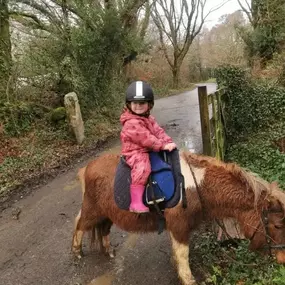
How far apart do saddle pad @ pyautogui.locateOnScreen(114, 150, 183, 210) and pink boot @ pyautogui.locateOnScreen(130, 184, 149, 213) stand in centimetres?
5

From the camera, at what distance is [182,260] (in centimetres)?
Answer: 361

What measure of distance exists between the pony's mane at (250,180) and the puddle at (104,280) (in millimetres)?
1815

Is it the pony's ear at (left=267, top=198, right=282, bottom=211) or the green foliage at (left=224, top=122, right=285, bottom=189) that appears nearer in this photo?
the pony's ear at (left=267, top=198, right=282, bottom=211)

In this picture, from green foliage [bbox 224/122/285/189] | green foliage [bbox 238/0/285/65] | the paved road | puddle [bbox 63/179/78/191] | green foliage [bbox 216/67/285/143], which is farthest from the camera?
green foliage [bbox 238/0/285/65]

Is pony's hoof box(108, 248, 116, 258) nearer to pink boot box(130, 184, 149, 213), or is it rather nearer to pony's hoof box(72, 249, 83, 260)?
pony's hoof box(72, 249, 83, 260)

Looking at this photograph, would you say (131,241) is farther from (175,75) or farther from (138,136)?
(175,75)

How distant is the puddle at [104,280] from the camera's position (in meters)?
4.07

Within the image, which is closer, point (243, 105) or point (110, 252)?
point (110, 252)

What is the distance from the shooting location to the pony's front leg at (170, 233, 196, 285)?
11.8ft

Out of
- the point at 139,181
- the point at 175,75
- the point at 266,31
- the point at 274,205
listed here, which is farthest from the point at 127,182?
the point at 175,75

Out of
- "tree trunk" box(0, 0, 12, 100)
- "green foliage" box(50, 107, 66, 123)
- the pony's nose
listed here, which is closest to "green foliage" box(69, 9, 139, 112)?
"green foliage" box(50, 107, 66, 123)

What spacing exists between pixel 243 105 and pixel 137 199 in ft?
21.5

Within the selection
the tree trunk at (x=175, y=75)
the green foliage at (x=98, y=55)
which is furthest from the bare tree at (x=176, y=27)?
the green foliage at (x=98, y=55)

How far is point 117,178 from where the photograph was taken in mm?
3652
